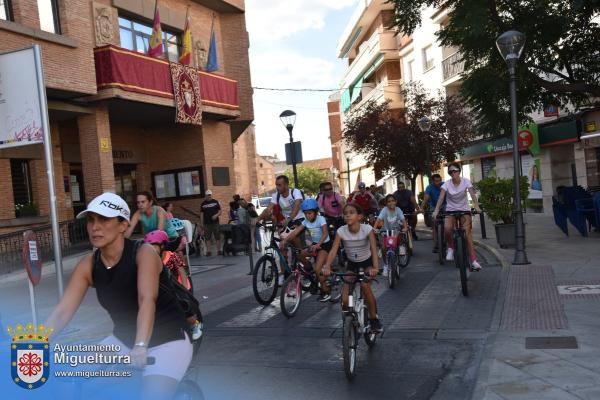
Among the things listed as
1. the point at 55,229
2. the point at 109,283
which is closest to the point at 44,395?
the point at 109,283

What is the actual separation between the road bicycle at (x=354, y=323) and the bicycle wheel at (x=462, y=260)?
2483 millimetres

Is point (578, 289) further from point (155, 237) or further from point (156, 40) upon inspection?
point (156, 40)

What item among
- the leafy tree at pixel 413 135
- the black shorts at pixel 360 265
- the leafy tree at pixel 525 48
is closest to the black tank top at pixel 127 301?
the black shorts at pixel 360 265

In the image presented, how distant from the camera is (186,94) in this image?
64.4 ft

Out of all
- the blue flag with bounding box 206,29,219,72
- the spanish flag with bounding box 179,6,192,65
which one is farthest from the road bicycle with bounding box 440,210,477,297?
the blue flag with bounding box 206,29,219,72

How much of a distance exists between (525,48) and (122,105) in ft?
36.8

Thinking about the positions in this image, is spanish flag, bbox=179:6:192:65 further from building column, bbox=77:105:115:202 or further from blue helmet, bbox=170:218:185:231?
blue helmet, bbox=170:218:185:231

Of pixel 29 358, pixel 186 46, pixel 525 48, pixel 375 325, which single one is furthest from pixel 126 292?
pixel 186 46

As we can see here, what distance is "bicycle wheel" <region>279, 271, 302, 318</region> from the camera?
785 cm

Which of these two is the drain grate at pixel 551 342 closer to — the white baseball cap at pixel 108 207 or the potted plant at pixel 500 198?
the white baseball cap at pixel 108 207

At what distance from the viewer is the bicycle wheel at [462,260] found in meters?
8.27

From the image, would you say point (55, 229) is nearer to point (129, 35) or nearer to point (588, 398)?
point (588, 398)

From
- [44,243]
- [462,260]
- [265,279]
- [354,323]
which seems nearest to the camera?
[354,323]

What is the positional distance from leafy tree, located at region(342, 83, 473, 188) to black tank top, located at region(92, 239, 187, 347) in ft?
76.5
